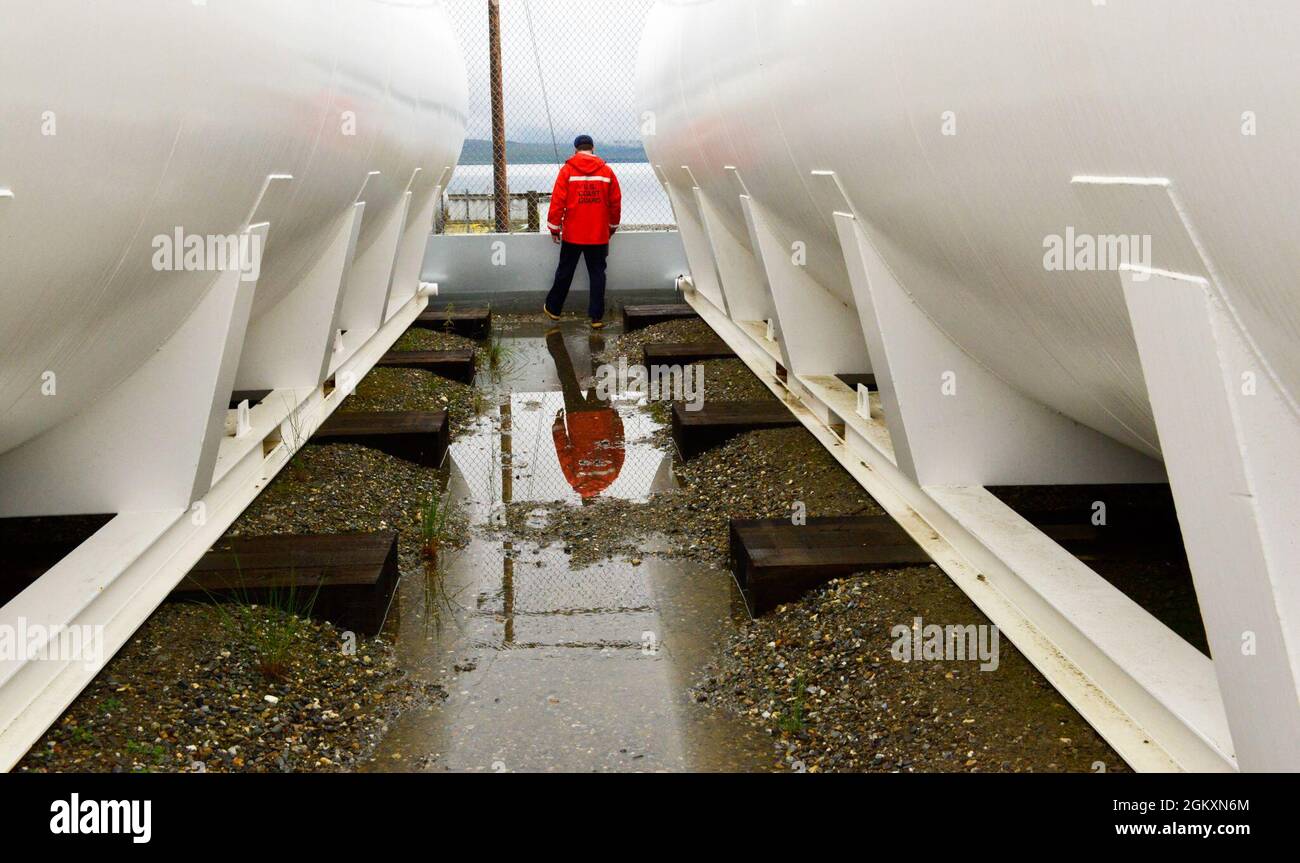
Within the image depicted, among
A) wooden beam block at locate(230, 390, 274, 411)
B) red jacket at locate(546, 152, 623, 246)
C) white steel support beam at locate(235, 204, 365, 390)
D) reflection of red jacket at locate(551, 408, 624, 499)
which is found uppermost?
red jacket at locate(546, 152, 623, 246)

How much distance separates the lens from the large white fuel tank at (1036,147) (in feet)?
5.84

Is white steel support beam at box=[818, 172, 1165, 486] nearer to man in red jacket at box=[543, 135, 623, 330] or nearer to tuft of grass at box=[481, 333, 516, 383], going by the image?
tuft of grass at box=[481, 333, 516, 383]

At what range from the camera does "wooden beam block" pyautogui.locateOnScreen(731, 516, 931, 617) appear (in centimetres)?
393

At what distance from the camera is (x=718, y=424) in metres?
5.95

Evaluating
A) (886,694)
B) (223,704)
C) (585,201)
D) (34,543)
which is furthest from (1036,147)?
(585,201)

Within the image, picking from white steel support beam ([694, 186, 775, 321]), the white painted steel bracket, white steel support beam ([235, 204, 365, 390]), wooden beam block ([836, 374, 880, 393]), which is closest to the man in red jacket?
white steel support beam ([694, 186, 775, 321])

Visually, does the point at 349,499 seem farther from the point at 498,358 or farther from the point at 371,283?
the point at 498,358

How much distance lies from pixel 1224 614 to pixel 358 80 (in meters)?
4.18

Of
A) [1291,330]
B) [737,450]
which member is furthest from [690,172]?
[1291,330]

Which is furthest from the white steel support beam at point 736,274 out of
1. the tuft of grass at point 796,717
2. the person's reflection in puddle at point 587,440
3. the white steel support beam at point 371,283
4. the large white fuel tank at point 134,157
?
the tuft of grass at point 796,717

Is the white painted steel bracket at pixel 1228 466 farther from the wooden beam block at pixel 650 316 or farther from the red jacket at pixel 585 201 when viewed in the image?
the red jacket at pixel 585 201

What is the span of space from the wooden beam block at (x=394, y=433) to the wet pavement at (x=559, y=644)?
176 mm

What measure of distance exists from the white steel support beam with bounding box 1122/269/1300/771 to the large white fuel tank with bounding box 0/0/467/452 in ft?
6.38
